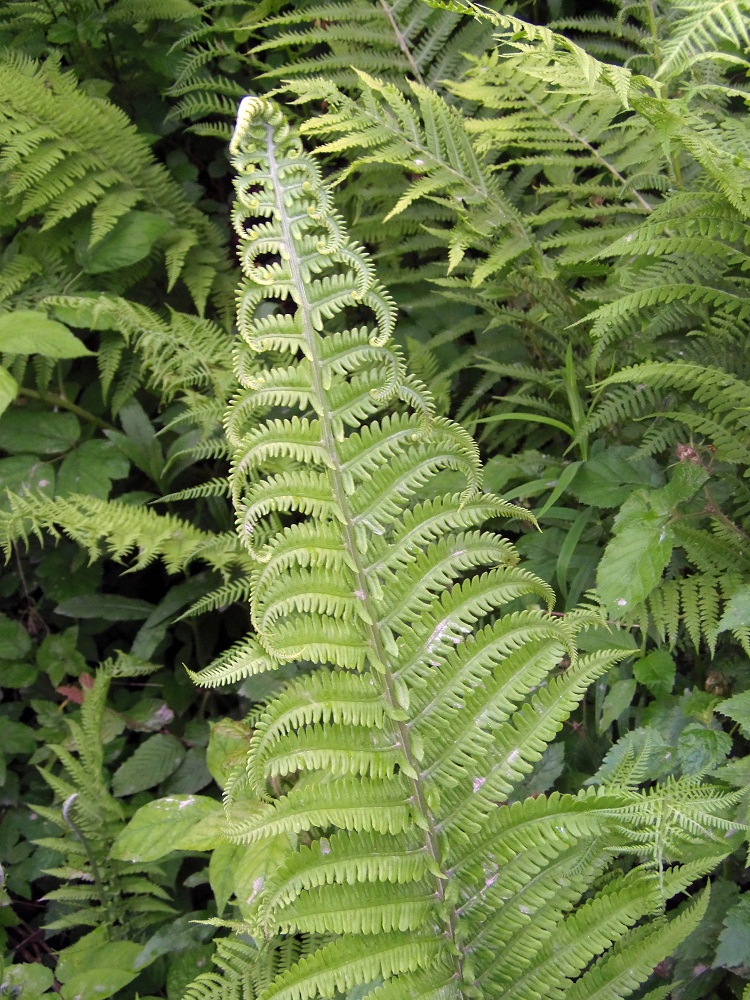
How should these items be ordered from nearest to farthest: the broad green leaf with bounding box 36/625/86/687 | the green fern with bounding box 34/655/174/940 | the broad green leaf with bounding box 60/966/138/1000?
1. the broad green leaf with bounding box 60/966/138/1000
2. the green fern with bounding box 34/655/174/940
3. the broad green leaf with bounding box 36/625/86/687

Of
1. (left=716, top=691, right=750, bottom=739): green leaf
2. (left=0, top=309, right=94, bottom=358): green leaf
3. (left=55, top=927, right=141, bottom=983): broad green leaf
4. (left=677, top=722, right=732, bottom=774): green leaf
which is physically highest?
(left=0, top=309, right=94, bottom=358): green leaf

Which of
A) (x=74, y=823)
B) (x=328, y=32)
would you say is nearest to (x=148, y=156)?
(x=328, y=32)

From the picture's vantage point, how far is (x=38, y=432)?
2625 mm

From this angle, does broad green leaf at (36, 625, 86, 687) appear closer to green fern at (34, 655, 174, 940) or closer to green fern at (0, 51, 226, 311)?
green fern at (34, 655, 174, 940)

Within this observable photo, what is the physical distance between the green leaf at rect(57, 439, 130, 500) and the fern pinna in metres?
1.37

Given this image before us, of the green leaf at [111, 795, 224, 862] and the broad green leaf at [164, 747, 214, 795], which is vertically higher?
the green leaf at [111, 795, 224, 862]

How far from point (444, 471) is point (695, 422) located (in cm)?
65

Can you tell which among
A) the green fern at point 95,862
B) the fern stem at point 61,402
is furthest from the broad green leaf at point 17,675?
the fern stem at point 61,402

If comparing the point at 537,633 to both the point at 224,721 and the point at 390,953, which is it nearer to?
the point at 390,953

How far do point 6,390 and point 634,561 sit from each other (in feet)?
5.76

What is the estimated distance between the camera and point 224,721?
6.73 feet

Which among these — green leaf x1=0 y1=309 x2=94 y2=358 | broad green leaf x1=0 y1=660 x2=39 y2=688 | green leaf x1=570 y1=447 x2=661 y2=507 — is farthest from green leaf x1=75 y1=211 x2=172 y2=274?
green leaf x1=570 y1=447 x2=661 y2=507

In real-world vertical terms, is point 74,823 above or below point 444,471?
below

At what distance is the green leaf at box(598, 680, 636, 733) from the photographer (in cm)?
176
